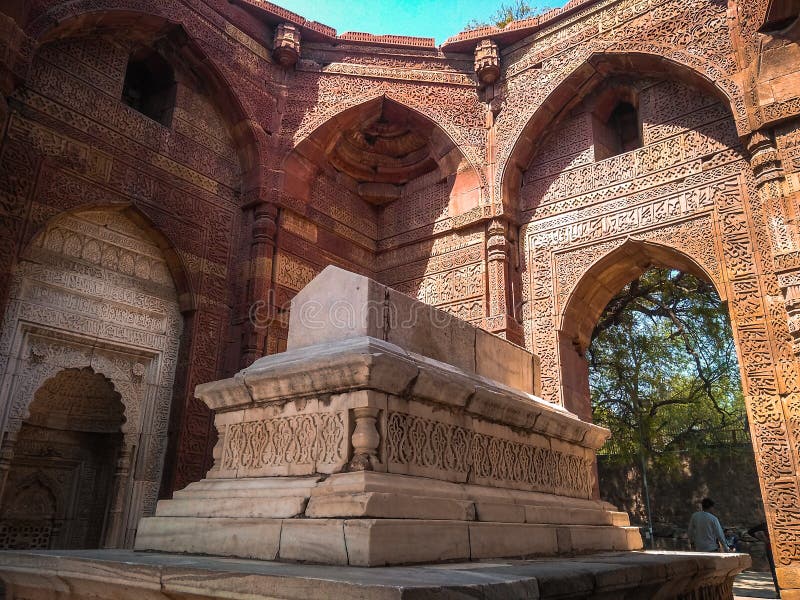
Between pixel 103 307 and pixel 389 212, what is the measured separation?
462 cm

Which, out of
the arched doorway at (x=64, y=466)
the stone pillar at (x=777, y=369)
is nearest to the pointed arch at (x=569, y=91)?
the stone pillar at (x=777, y=369)

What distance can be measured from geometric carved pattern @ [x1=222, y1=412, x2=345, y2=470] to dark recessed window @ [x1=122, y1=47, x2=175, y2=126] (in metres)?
5.46

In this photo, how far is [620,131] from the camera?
27.8 ft

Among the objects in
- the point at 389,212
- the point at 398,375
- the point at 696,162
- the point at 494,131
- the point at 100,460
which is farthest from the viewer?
the point at 389,212

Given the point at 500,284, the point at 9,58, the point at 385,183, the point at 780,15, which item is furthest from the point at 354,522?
the point at 385,183

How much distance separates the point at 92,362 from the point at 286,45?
4.83 meters

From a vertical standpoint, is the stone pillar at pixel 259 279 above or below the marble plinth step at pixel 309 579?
above

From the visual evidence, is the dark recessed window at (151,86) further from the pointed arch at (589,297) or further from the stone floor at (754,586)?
the stone floor at (754,586)

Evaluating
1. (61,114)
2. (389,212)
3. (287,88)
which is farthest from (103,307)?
(389,212)

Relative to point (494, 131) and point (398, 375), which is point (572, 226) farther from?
point (398, 375)

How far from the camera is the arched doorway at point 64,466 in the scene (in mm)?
6887

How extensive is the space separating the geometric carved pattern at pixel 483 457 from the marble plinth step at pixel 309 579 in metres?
0.53

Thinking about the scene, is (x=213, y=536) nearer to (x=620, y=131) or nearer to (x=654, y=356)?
(x=620, y=131)

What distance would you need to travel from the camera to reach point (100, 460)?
7551 millimetres
